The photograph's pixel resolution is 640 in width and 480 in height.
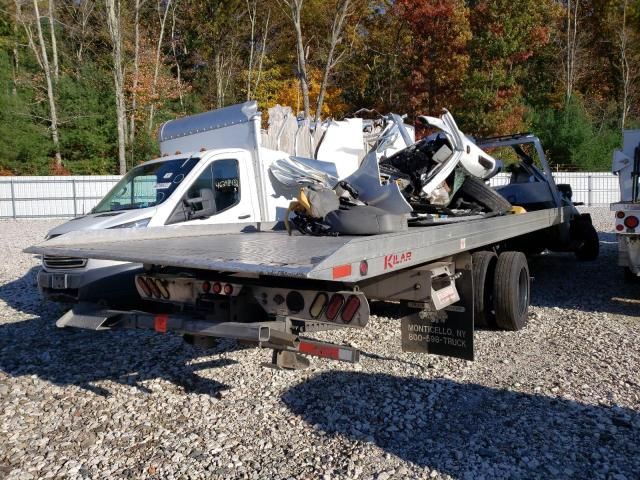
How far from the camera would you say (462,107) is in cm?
3014

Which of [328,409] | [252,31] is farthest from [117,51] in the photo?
[328,409]

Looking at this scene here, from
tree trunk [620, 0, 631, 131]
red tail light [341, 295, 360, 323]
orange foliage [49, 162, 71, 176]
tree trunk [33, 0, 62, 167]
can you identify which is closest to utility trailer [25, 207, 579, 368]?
red tail light [341, 295, 360, 323]

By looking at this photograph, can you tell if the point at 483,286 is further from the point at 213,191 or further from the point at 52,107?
the point at 52,107

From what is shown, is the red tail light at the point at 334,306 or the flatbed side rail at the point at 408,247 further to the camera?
the red tail light at the point at 334,306

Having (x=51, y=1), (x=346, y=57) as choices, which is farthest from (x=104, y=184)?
(x=346, y=57)

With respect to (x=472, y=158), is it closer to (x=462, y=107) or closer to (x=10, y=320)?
(x=10, y=320)

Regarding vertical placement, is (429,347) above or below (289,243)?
below

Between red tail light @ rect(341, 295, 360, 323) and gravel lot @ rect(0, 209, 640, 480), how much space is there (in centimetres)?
92

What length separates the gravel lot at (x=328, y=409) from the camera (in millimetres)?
3609

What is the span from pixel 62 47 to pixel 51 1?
4.14 m

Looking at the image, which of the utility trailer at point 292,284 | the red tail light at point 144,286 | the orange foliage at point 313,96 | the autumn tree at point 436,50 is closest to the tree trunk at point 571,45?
the autumn tree at point 436,50

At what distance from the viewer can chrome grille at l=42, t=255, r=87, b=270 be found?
20.8ft

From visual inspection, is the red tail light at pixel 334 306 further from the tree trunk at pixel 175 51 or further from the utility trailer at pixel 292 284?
the tree trunk at pixel 175 51

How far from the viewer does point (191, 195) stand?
6.97 m
